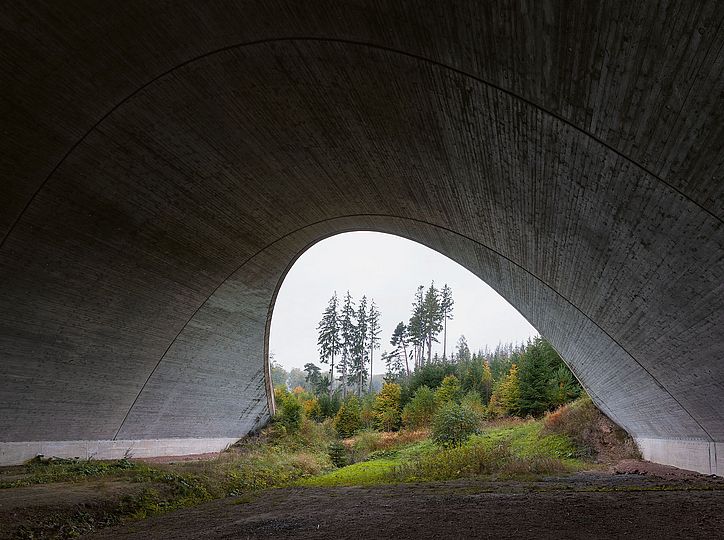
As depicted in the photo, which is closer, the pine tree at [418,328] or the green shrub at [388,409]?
the green shrub at [388,409]

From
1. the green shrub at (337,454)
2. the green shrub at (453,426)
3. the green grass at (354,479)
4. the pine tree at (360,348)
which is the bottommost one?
the green shrub at (337,454)

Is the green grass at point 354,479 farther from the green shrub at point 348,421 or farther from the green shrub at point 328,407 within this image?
the green shrub at point 328,407

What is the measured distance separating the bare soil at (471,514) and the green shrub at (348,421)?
19.6 m

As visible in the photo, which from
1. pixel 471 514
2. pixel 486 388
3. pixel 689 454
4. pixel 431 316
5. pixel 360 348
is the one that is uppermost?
pixel 431 316

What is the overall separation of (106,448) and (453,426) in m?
12.2

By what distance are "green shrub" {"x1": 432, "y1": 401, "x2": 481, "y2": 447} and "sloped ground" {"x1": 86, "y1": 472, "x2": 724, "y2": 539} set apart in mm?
10013

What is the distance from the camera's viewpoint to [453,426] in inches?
757

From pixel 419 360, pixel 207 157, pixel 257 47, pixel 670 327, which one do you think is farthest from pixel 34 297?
pixel 419 360

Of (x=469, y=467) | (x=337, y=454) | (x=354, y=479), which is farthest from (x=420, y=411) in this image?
(x=354, y=479)

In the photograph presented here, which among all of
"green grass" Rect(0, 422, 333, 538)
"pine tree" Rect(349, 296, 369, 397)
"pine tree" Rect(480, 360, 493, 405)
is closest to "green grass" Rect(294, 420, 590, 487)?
"green grass" Rect(0, 422, 333, 538)

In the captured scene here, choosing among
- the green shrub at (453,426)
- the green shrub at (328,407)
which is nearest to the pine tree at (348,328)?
the green shrub at (328,407)

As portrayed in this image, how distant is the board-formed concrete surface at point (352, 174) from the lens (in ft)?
14.3

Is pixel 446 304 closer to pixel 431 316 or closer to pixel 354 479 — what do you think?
pixel 431 316

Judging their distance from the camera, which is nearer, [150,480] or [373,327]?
[150,480]
